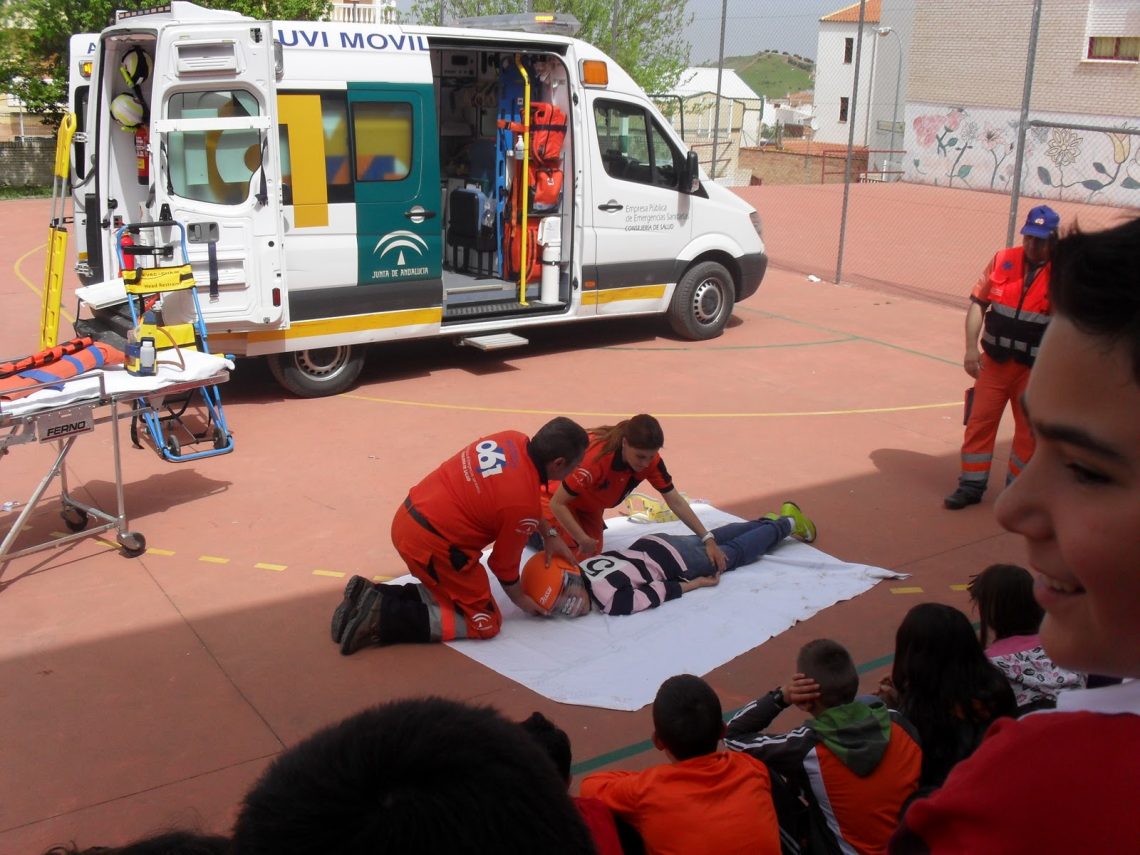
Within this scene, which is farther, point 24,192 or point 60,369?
point 24,192

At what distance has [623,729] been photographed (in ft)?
15.9

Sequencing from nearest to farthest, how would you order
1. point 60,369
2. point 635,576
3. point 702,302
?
point 635,576
point 60,369
point 702,302

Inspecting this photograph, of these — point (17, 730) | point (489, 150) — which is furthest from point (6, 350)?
point (17, 730)

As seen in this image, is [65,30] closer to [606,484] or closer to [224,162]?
[224,162]

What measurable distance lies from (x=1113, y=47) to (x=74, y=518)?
110 feet

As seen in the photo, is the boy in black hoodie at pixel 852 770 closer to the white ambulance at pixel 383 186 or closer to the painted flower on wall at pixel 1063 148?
the white ambulance at pixel 383 186

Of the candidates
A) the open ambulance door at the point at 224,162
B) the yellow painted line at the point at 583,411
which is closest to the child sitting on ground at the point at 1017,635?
the yellow painted line at the point at 583,411

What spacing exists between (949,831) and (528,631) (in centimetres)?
470

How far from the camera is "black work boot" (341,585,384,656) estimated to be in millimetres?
5383

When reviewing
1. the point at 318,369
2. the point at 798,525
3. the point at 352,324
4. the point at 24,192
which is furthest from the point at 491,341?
the point at 24,192

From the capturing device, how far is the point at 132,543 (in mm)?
6465

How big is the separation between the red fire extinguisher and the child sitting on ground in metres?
7.96

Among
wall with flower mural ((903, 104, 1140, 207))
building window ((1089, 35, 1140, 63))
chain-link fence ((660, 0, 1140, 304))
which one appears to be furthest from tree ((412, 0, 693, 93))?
building window ((1089, 35, 1140, 63))

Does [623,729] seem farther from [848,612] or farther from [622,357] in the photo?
[622,357]
